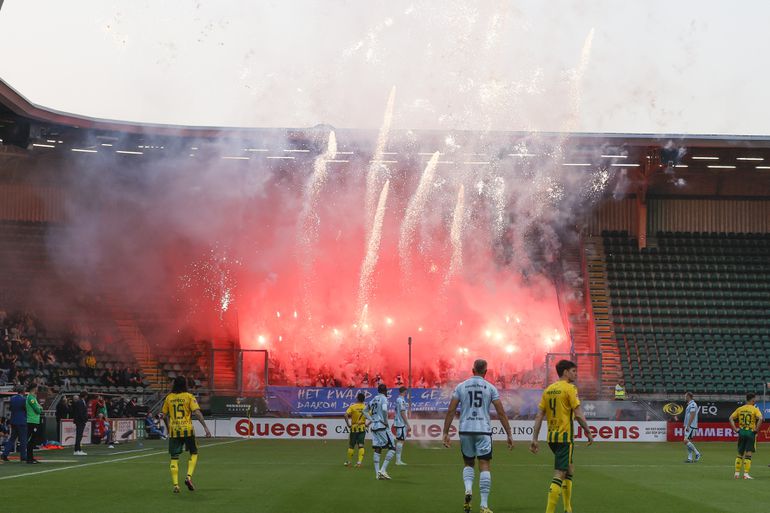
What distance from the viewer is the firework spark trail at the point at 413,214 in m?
49.1

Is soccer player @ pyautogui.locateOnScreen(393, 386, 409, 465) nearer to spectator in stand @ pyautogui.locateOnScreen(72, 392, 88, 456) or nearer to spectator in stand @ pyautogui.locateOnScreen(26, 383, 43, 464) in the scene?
spectator in stand @ pyautogui.locateOnScreen(26, 383, 43, 464)

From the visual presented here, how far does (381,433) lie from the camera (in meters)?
23.6

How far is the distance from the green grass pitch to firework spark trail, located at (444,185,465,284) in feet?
70.2

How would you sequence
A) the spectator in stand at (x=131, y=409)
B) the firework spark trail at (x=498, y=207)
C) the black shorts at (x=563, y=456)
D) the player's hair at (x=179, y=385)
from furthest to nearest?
1. the firework spark trail at (x=498, y=207)
2. the spectator in stand at (x=131, y=409)
3. the player's hair at (x=179, y=385)
4. the black shorts at (x=563, y=456)

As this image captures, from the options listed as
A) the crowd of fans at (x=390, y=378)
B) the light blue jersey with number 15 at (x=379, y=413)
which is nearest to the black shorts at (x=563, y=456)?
the light blue jersey with number 15 at (x=379, y=413)

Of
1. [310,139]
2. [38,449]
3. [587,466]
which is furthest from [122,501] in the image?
[310,139]

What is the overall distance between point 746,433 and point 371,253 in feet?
99.9

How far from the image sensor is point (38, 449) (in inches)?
1268

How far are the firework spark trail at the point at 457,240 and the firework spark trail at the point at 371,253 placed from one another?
3709 mm

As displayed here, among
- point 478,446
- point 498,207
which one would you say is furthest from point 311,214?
point 478,446

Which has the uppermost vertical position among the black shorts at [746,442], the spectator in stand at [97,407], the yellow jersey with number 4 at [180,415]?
the yellow jersey with number 4 at [180,415]

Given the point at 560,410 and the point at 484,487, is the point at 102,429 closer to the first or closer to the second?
the point at 484,487

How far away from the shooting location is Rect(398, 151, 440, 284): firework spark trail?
49.1 metres

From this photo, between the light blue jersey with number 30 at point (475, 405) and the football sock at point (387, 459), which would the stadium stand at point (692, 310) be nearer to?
the football sock at point (387, 459)
